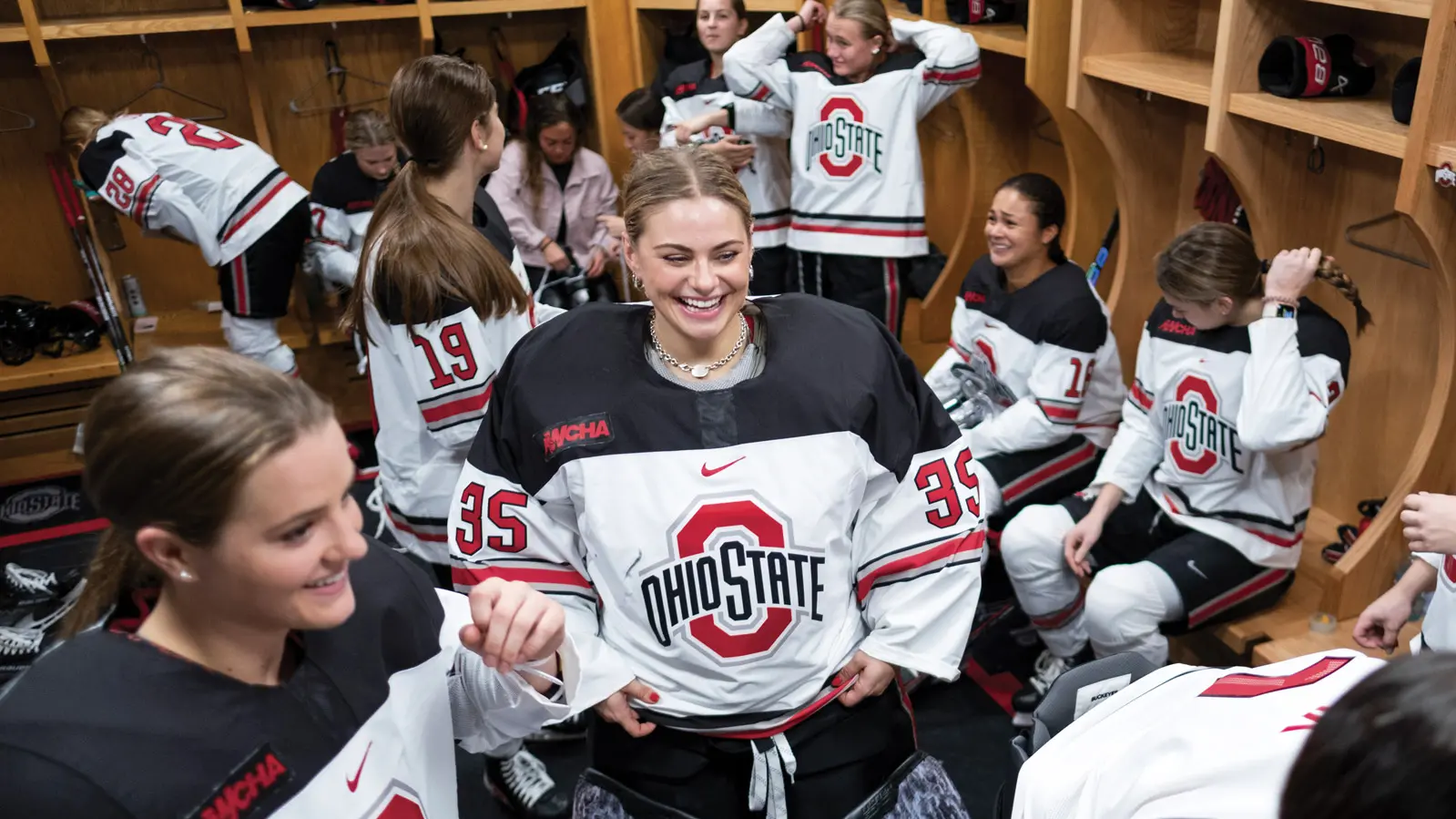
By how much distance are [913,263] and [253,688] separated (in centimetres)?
280

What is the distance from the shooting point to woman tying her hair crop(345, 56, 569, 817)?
6.20 ft

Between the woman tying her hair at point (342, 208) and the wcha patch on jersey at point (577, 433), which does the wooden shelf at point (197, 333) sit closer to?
the woman tying her hair at point (342, 208)

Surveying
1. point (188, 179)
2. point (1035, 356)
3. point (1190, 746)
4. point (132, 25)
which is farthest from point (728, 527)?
point (132, 25)

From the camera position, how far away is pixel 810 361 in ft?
4.71

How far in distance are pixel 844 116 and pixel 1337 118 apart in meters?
1.43

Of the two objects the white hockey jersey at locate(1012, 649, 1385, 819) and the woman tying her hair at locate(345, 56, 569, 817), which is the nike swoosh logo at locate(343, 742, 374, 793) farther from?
the woman tying her hair at locate(345, 56, 569, 817)

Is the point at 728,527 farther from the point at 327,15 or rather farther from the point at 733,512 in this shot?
the point at 327,15

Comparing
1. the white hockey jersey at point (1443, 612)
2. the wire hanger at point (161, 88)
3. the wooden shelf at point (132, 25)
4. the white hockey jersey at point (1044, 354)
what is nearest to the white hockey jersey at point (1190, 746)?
the white hockey jersey at point (1443, 612)

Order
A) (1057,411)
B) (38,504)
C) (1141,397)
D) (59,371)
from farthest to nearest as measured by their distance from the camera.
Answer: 1. (59,371)
2. (38,504)
3. (1057,411)
4. (1141,397)

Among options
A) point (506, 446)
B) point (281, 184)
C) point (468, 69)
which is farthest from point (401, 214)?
point (281, 184)

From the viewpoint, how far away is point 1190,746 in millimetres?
867

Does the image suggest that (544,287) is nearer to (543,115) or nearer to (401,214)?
(543,115)

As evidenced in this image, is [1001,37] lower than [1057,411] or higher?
higher

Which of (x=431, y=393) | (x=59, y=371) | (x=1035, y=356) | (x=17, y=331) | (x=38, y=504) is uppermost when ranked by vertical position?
(x=431, y=393)
